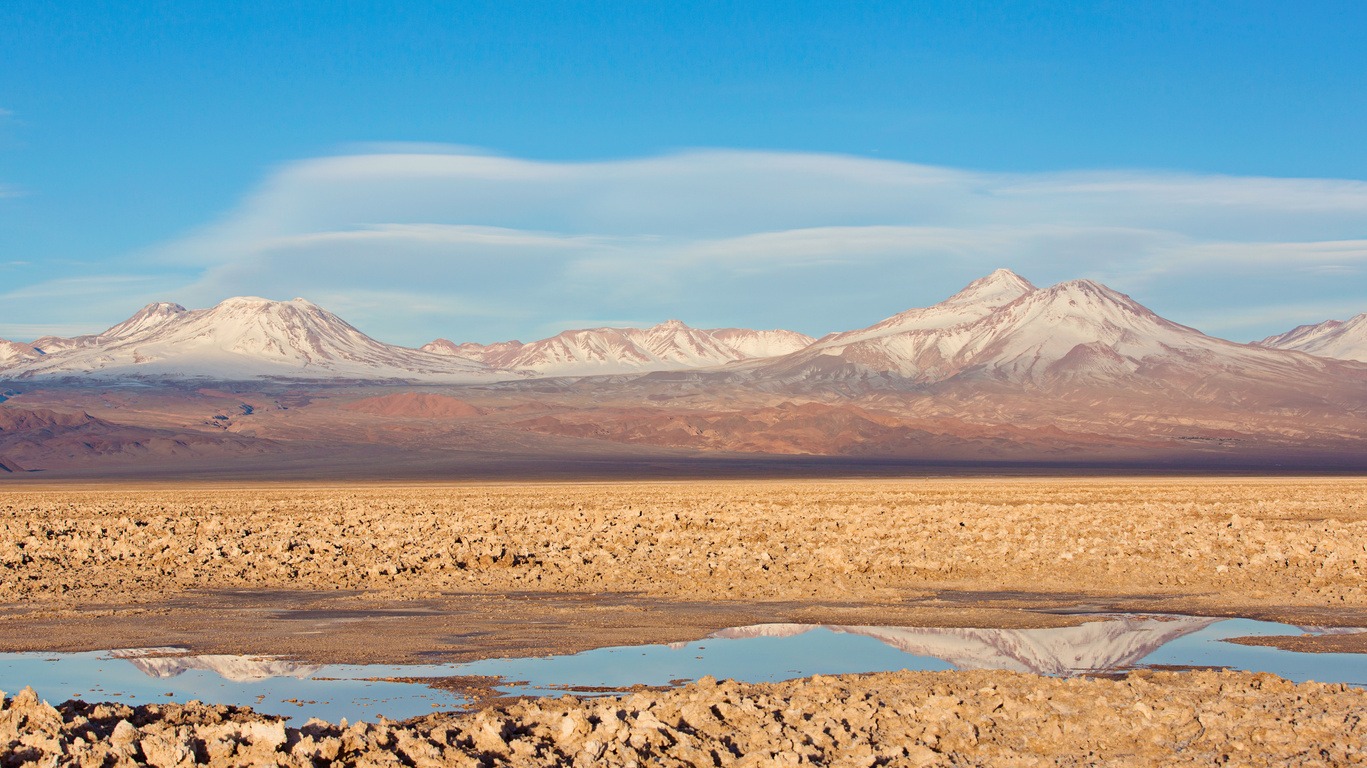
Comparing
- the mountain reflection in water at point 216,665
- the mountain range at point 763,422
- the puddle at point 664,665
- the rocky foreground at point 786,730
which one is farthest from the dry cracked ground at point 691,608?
the mountain range at point 763,422

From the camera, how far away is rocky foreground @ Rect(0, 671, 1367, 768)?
697 cm

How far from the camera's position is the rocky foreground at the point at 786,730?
6973mm

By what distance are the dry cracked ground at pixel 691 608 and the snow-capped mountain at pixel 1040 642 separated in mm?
618

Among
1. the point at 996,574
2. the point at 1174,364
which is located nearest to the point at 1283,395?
the point at 1174,364

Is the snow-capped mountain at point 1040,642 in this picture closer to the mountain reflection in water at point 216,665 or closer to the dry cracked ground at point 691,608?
the dry cracked ground at point 691,608

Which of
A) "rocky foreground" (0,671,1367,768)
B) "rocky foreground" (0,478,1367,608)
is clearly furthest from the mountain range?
"rocky foreground" (0,671,1367,768)

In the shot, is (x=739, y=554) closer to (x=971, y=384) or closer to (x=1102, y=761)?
(x=1102, y=761)

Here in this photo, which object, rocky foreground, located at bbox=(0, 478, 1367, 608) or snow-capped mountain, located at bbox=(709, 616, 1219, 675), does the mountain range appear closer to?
rocky foreground, located at bbox=(0, 478, 1367, 608)

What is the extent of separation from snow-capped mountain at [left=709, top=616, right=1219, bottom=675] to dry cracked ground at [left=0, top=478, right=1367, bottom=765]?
2.03ft

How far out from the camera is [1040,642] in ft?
40.0

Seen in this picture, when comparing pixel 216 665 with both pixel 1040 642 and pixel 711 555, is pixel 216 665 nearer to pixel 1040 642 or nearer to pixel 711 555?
pixel 1040 642

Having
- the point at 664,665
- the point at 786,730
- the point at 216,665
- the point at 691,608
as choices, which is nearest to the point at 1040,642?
the point at 664,665

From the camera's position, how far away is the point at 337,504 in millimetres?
40781

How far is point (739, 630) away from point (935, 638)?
181 centimetres
